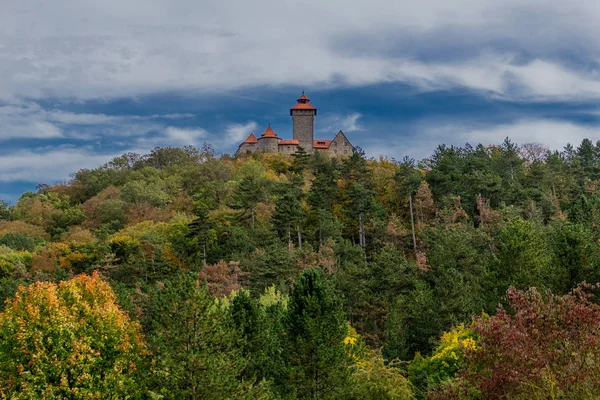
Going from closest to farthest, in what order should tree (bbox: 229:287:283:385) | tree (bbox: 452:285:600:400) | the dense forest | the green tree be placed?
tree (bbox: 452:285:600:400), the dense forest, the green tree, tree (bbox: 229:287:283:385)

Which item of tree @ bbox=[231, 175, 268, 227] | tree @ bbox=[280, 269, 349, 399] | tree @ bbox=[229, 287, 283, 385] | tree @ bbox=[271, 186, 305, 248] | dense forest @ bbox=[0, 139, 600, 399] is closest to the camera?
dense forest @ bbox=[0, 139, 600, 399]

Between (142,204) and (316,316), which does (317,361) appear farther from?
(142,204)

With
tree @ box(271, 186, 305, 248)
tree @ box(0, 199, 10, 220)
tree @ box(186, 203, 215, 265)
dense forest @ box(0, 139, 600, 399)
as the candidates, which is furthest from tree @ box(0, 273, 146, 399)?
tree @ box(0, 199, 10, 220)

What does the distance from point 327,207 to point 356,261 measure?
12.2 metres

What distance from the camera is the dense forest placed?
18562mm

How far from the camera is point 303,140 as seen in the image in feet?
305

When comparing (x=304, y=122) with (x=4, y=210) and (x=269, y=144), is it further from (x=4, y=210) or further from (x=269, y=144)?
(x=4, y=210)

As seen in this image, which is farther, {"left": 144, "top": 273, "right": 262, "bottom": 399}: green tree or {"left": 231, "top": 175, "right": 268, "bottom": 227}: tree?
{"left": 231, "top": 175, "right": 268, "bottom": 227}: tree

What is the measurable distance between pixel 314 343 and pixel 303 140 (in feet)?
238

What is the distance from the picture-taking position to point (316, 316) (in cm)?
2272

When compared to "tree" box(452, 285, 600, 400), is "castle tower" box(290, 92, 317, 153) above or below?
above

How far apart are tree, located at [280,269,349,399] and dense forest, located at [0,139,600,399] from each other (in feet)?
0.26

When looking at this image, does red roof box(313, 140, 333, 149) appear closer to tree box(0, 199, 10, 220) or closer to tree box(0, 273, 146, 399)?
tree box(0, 199, 10, 220)

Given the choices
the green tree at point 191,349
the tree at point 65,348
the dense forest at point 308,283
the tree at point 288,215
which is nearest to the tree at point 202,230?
the dense forest at point 308,283
